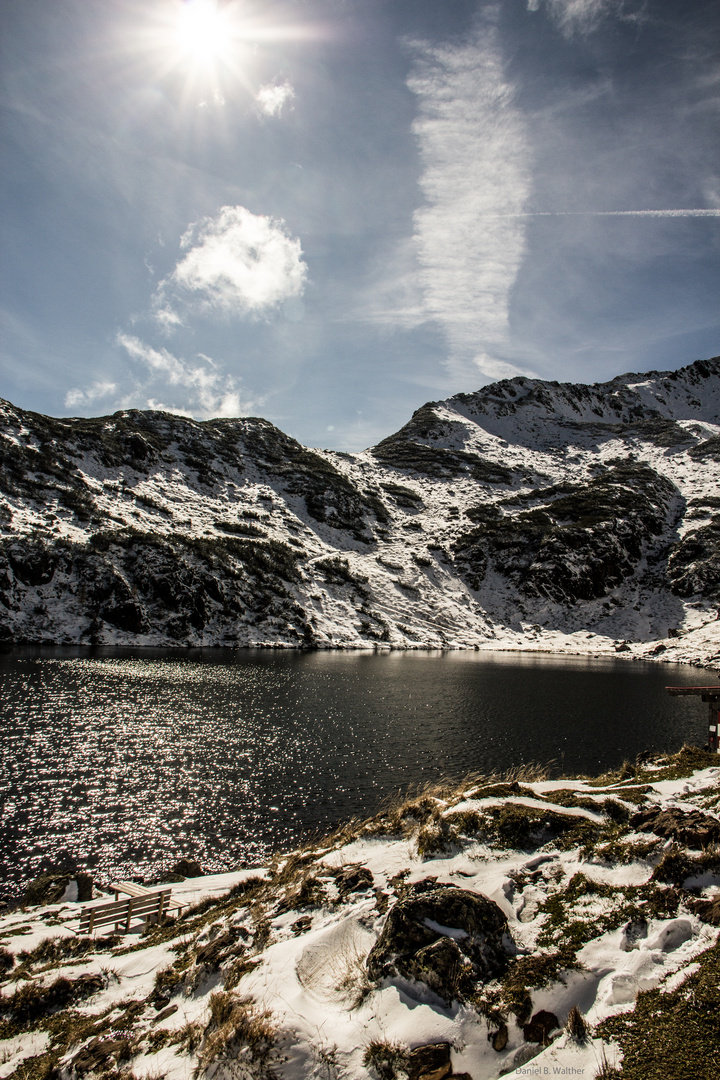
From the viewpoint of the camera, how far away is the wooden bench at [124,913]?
11828 millimetres

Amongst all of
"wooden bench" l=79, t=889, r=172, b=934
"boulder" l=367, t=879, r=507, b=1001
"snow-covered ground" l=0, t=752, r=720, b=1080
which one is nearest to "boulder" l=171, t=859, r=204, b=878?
"wooden bench" l=79, t=889, r=172, b=934

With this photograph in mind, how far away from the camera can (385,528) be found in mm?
131000

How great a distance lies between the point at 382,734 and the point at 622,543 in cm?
10691

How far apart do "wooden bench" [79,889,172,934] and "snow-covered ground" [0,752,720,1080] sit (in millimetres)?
514

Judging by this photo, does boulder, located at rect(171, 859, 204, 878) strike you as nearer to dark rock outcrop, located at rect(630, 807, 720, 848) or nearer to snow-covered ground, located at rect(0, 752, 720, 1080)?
snow-covered ground, located at rect(0, 752, 720, 1080)

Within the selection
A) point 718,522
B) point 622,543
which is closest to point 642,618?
point 622,543

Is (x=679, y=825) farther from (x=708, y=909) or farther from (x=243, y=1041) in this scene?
(x=243, y=1041)

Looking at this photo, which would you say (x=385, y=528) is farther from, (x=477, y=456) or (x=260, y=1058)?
(x=260, y=1058)

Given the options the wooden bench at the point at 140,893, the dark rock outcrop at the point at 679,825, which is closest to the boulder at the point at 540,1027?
the dark rock outcrop at the point at 679,825

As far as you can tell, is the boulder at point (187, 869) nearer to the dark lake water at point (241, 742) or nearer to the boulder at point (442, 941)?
the dark lake water at point (241, 742)

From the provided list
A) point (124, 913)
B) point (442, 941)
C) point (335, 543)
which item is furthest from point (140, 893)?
point (335, 543)

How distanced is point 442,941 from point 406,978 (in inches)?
22.9

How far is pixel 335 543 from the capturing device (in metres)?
116

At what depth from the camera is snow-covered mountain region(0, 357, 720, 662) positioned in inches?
2707
